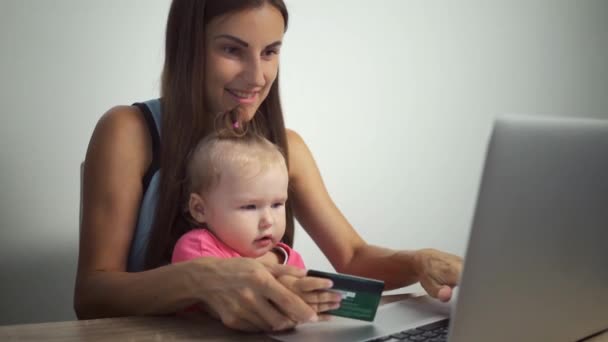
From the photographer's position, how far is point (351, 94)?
2.83 meters

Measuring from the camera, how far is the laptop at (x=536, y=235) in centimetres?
72

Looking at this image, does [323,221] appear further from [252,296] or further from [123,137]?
[252,296]

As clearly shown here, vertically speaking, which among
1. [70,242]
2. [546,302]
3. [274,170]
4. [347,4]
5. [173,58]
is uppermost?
[347,4]

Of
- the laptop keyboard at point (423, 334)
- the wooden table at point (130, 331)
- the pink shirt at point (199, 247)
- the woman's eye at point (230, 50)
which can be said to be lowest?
the wooden table at point (130, 331)

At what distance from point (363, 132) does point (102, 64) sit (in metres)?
1.12

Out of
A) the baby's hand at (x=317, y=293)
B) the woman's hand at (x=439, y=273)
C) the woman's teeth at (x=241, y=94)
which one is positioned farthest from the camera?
the woman's teeth at (x=241, y=94)

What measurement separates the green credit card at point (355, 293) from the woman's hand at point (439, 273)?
295 mm

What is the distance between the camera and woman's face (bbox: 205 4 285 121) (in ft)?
4.96

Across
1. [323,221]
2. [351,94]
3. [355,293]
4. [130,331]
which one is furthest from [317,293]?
[351,94]

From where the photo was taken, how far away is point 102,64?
87.1 inches


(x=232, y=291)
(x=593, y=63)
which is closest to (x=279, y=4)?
(x=232, y=291)

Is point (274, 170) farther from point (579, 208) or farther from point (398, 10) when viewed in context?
point (398, 10)

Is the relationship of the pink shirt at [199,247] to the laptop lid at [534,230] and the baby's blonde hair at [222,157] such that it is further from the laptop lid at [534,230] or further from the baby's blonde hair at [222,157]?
the laptop lid at [534,230]

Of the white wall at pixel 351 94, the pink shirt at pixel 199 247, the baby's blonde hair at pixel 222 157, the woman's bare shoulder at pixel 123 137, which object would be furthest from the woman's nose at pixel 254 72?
the white wall at pixel 351 94
